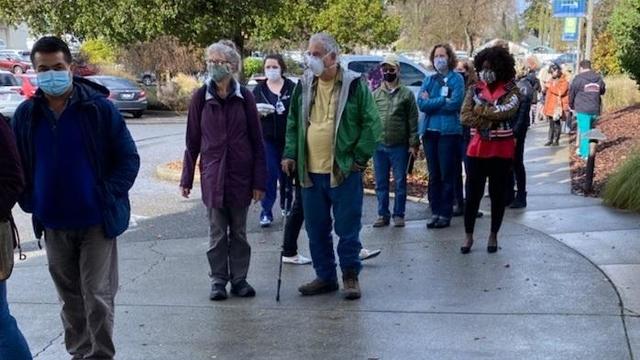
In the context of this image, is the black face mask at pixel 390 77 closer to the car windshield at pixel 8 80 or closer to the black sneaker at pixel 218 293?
the black sneaker at pixel 218 293

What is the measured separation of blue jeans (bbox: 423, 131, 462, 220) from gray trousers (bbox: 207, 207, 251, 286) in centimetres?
287

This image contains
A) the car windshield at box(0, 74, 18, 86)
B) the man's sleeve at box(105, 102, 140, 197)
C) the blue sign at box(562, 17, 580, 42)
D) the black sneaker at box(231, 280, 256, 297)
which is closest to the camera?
the man's sleeve at box(105, 102, 140, 197)

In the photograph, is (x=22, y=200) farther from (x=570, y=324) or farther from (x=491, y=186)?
(x=491, y=186)

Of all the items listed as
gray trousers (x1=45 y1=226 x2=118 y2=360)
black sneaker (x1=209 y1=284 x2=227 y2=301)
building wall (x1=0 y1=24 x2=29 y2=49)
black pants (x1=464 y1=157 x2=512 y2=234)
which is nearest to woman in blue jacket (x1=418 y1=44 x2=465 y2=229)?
black pants (x1=464 y1=157 x2=512 y2=234)

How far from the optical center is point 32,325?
18.1 feet

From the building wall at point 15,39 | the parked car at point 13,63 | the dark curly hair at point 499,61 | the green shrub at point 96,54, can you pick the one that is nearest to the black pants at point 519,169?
the dark curly hair at point 499,61

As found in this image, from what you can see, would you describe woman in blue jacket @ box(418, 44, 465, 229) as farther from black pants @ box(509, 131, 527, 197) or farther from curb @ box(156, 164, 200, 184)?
curb @ box(156, 164, 200, 184)

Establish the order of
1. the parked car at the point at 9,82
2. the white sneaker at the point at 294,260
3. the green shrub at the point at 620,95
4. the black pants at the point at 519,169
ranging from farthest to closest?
the green shrub at the point at 620,95, the parked car at the point at 9,82, the black pants at the point at 519,169, the white sneaker at the point at 294,260

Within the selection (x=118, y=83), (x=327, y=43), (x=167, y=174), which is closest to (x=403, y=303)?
(x=327, y=43)

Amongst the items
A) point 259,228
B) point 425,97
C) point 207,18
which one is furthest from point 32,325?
point 207,18

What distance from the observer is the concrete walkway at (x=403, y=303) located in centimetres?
491

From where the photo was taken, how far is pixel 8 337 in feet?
12.9

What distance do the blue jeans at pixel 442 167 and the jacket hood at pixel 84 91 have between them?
4.44 m

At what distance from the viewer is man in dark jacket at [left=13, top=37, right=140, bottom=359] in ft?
13.8
